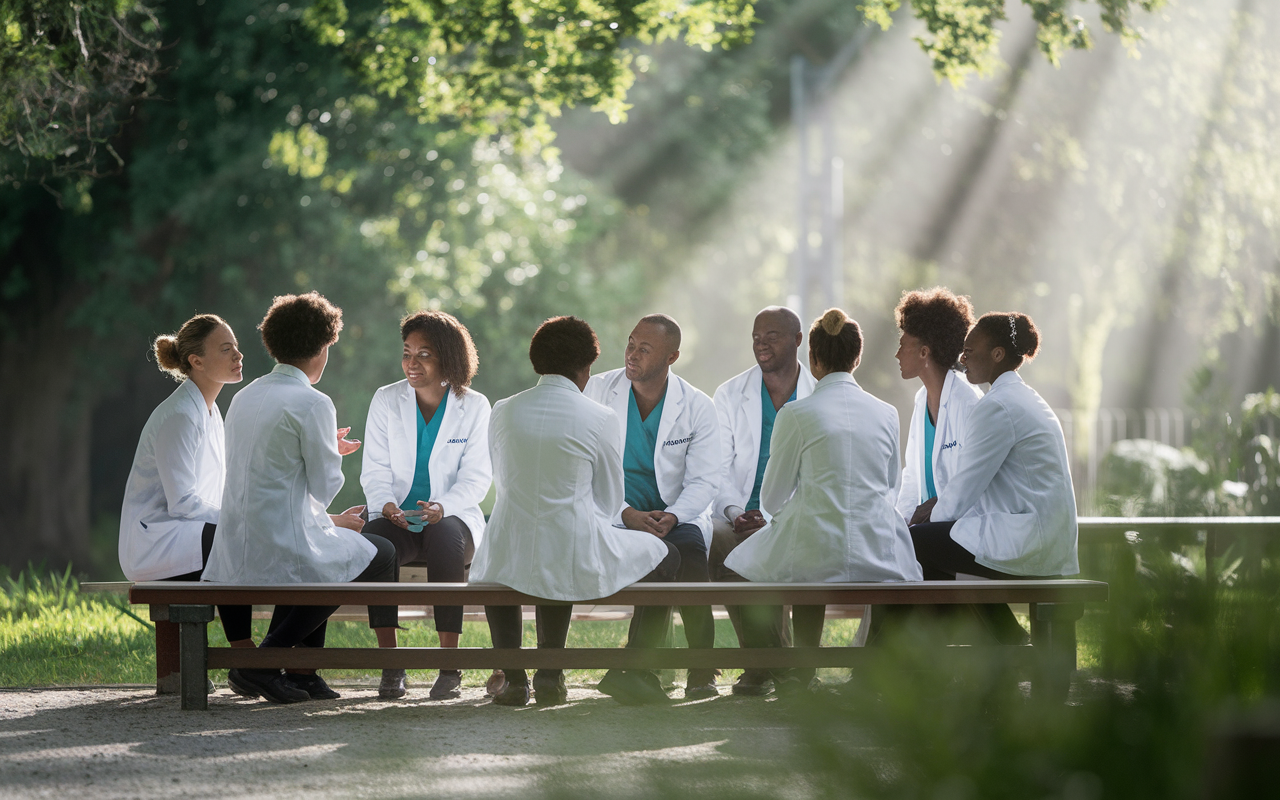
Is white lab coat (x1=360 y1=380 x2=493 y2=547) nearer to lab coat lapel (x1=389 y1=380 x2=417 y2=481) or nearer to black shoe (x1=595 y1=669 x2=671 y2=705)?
lab coat lapel (x1=389 y1=380 x2=417 y2=481)

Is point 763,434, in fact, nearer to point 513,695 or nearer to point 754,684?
point 754,684

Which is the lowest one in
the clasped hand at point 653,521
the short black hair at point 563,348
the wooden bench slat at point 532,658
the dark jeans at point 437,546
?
the wooden bench slat at point 532,658

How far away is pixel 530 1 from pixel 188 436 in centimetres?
586

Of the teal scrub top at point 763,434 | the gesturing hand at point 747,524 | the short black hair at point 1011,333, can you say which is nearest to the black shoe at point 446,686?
the gesturing hand at point 747,524

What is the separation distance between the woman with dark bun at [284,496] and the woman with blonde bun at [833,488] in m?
1.86

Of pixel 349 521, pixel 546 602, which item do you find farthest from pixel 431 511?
pixel 546 602

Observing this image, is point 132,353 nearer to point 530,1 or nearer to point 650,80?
point 530,1

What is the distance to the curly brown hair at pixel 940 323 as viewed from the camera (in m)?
6.65

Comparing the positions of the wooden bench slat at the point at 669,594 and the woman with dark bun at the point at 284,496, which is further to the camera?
the woman with dark bun at the point at 284,496

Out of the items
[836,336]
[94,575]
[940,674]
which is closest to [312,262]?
[94,575]

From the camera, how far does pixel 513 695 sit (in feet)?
19.6

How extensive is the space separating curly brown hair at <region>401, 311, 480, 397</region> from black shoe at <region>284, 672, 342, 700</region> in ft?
5.33

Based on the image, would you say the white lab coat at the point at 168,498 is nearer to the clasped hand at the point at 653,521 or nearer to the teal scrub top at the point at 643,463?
the clasped hand at the point at 653,521

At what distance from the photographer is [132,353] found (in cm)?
1466
